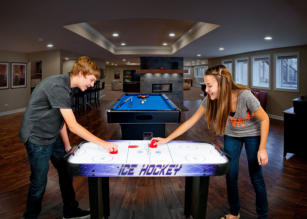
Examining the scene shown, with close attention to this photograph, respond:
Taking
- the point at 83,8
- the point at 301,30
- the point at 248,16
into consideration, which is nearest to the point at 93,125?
the point at 83,8

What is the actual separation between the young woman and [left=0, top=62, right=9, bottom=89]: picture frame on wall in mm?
7615

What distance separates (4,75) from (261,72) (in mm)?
9104

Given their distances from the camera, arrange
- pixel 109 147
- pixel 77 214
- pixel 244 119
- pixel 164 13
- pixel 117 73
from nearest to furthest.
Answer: pixel 109 147, pixel 244 119, pixel 77 214, pixel 164 13, pixel 117 73

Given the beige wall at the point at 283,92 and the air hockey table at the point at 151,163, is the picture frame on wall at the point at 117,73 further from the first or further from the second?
the air hockey table at the point at 151,163

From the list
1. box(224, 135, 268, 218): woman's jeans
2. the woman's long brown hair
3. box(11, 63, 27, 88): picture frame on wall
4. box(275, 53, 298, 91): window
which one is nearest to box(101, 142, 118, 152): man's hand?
the woman's long brown hair

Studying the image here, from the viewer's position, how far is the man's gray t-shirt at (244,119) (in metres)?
1.73

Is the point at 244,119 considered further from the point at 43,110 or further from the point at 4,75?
the point at 4,75

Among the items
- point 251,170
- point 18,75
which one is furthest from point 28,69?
point 251,170

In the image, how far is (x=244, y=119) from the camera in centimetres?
183

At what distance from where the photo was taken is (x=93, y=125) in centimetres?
610

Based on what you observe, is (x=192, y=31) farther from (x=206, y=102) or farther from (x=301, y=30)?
(x=206, y=102)

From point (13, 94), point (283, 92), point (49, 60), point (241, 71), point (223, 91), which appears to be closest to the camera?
point (223, 91)

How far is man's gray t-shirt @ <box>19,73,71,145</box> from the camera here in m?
1.60

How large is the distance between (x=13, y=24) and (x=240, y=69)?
27.7ft
